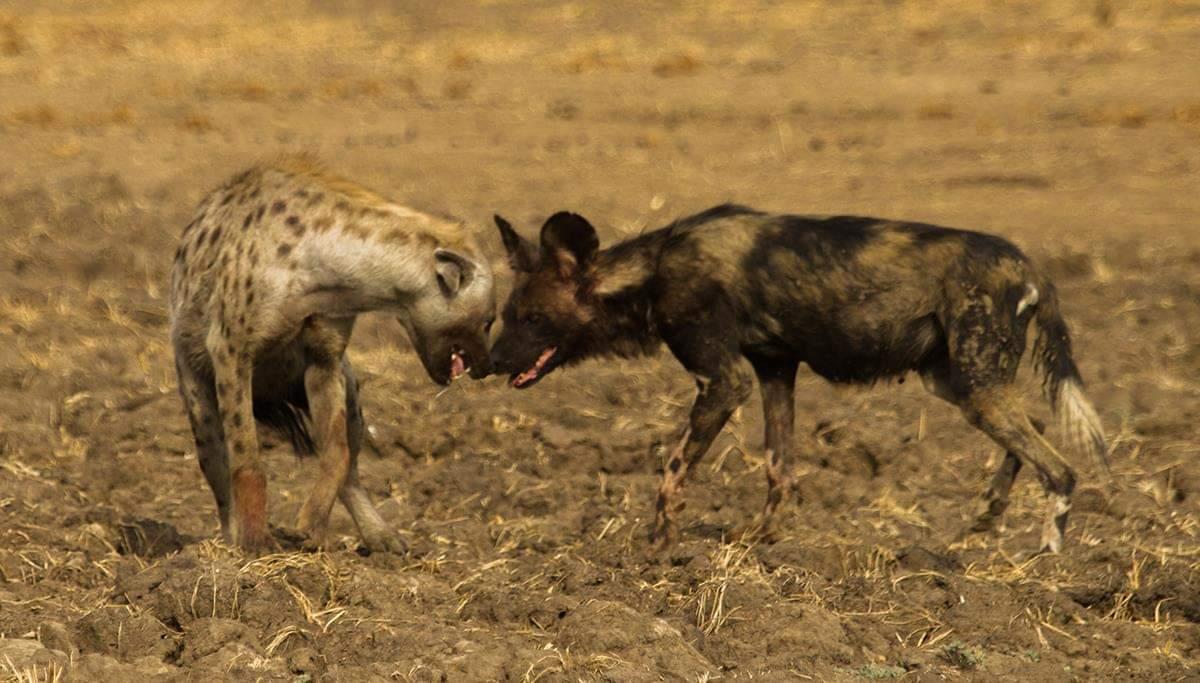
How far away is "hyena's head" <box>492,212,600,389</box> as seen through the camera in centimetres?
779

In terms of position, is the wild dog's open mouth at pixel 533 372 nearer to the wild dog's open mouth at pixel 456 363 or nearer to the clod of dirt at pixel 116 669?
the wild dog's open mouth at pixel 456 363

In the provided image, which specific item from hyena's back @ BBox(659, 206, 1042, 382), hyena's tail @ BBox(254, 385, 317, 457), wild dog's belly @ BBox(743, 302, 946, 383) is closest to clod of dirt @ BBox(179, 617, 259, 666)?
hyena's tail @ BBox(254, 385, 317, 457)

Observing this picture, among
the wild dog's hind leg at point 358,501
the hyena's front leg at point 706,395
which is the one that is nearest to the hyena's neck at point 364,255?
the wild dog's hind leg at point 358,501

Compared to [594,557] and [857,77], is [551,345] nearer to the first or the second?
[594,557]

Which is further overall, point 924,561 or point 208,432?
point 208,432

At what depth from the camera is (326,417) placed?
23.4 feet

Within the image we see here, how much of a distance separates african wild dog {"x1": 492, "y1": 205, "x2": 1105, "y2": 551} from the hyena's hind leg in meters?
1.06

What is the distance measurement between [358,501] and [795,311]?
1.72 metres

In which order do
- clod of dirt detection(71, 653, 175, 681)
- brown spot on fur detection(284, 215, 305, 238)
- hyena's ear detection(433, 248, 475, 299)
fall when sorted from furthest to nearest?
brown spot on fur detection(284, 215, 305, 238), hyena's ear detection(433, 248, 475, 299), clod of dirt detection(71, 653, 175, 681)

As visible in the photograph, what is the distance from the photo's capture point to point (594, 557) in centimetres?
744

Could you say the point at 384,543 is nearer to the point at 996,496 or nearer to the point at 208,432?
the point at 208,432

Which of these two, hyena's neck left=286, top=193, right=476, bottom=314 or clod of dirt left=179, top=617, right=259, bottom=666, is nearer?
clod of dirt left=179, top=617, right=259, bottom=666

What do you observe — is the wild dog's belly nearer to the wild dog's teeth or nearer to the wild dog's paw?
the wild dog's teeth

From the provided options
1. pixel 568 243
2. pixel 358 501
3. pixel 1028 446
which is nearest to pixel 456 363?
pixel 358 501
